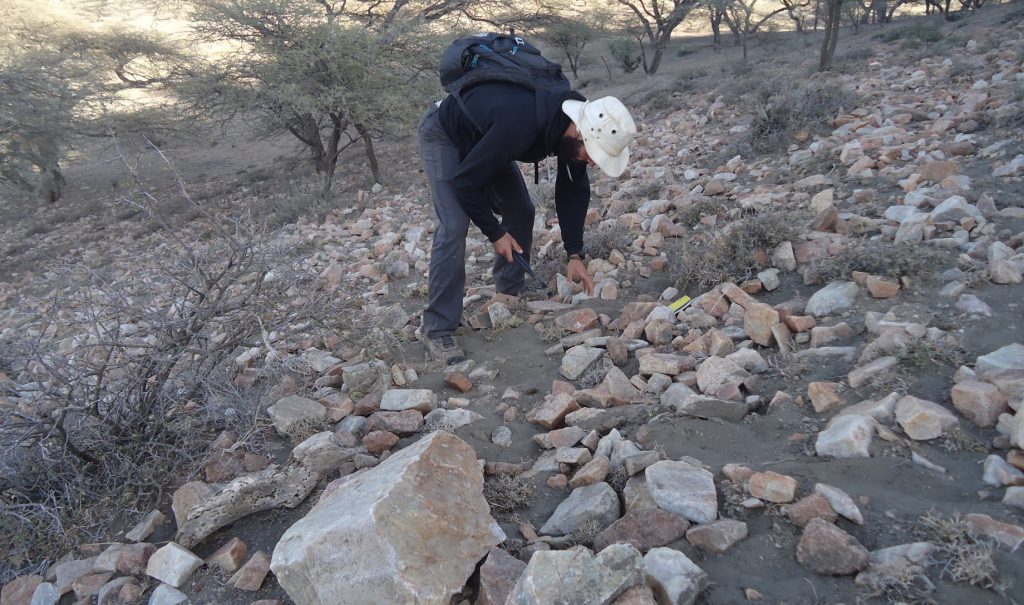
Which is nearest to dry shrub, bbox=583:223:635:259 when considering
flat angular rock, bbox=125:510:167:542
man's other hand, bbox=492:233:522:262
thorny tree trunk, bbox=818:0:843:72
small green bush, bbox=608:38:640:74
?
man's other hand, bbox=492:233:522:262

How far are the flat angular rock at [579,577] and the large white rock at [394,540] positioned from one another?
0.24 meters

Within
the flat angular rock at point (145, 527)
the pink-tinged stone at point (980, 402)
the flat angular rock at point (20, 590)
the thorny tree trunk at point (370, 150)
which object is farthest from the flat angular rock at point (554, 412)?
the thorny tree trunk at point (370, 150)

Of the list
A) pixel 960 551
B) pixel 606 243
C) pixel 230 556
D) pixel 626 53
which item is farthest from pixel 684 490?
pixel 626 53

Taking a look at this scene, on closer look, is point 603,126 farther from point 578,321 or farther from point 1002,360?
point 1002,360

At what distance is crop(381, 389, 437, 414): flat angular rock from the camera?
2773 millimetres

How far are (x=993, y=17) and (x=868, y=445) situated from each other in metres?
11.9

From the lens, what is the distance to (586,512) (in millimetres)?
2010

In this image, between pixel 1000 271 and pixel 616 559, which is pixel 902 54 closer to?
pixel 1000 271

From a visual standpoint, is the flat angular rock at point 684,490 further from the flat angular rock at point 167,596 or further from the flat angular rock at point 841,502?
the flat angular rock at point 167,596

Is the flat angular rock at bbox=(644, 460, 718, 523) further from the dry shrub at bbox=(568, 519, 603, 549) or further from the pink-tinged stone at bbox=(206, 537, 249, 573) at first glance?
the pink-tinged stone at bbox=(206, 537, 249, 573)

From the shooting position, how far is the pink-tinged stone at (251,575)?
1.96 meters

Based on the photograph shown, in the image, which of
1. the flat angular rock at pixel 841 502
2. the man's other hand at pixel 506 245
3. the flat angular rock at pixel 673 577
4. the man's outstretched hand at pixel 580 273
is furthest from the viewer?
the man's outstretched hand at pixel 580 273

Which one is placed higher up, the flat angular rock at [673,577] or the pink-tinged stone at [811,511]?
the pink-tinged stone at [811,511]

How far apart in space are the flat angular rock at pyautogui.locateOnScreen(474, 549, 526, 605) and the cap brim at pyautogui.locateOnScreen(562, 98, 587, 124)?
1784mm
